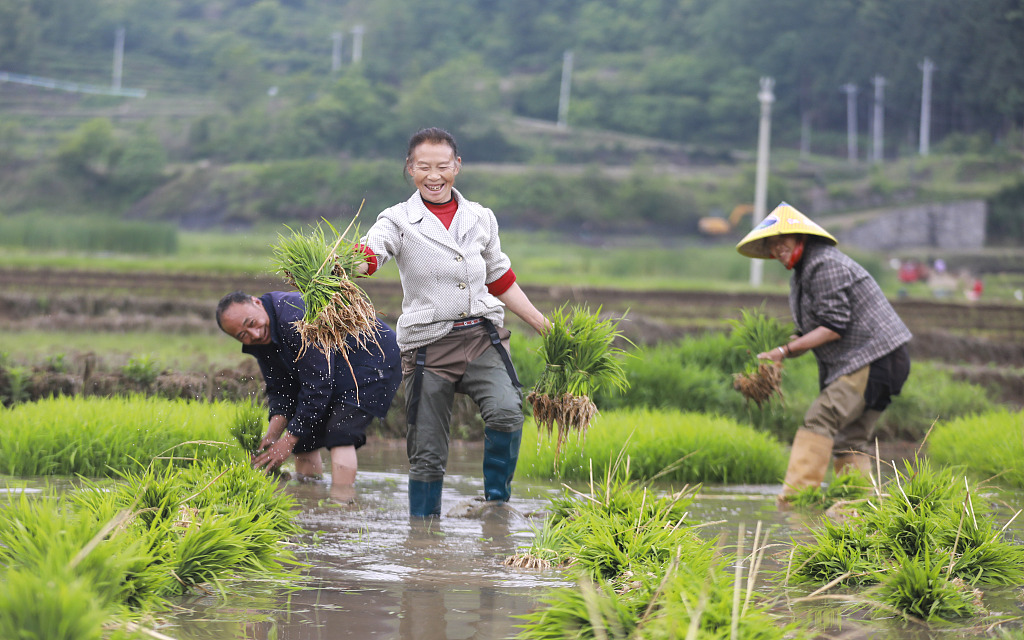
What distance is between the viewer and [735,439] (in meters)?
5.94

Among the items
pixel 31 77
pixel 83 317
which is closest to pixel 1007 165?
pixel 83 317

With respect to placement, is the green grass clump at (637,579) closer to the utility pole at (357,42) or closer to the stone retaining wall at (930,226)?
the stone retaining wall at (930,226)

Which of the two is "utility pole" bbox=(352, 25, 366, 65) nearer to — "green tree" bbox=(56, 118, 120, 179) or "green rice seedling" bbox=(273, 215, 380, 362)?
"green tree" bbox=(56, 118, 120, 179)

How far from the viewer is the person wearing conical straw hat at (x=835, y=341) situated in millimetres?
5078

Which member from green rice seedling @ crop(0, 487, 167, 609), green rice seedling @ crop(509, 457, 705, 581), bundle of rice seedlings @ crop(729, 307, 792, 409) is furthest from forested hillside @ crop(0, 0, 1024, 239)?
green rice seedling @ crop(0, 487, 167, 609)

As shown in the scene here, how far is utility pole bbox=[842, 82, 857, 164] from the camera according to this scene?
60500mm

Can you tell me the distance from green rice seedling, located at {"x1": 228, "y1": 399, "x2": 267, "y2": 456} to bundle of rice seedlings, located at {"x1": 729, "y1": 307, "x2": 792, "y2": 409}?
2.62 m

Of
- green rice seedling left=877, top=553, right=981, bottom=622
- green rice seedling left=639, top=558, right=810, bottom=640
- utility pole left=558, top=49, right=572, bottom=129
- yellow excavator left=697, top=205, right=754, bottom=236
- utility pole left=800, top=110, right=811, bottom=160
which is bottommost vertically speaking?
green rice seedling left=877, top=553, right=981, bottom=622

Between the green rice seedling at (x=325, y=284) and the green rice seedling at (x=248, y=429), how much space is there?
44.4 inches

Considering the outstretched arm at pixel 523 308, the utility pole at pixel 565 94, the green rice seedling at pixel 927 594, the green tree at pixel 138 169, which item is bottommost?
the green rice seedling at pixel 927 594

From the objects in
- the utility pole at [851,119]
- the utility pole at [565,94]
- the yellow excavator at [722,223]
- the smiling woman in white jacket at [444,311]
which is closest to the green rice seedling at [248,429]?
the smiling woman in white jacket at [444,311]

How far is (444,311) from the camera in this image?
4176mm

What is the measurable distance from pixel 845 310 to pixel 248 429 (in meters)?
3.02

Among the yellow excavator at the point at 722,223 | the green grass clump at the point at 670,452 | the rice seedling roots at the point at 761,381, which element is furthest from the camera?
the yellow excavator at the point at 722,223
